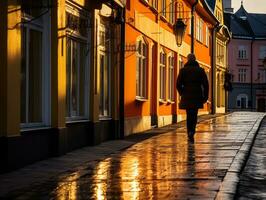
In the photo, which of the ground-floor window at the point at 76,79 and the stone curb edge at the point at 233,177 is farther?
the ground-floor window at the point at 76,79

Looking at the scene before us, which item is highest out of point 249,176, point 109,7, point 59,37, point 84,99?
point 109,7

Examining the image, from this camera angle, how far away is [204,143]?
49.1 feet

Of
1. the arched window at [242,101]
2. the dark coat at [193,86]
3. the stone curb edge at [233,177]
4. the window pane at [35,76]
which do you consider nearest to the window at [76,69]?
the window pane at [35,76]

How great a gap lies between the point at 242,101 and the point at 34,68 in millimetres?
80886

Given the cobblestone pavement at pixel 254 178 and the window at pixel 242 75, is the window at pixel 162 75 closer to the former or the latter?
the cobblestone pavement at pixel 254 178

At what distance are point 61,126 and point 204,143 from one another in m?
4.06

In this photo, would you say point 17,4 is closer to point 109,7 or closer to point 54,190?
point 54,190

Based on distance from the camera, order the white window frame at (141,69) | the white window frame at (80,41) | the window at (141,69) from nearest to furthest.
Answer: the white window frame at (80,41), the white window frame at (141,69), the window at (141,69)

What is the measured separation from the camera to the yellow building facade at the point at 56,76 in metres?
9.72

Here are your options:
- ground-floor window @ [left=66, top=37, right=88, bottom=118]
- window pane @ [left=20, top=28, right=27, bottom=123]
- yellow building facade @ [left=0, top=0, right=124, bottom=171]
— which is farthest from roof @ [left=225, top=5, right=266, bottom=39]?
window pane @ [left=20, top=28, right=27, bottom=123]

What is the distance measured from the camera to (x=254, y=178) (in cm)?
950

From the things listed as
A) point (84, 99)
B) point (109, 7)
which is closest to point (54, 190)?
point (84, 99)

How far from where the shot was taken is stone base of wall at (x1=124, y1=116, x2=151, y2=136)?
61.9ft

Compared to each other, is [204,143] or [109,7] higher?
[109,7]
